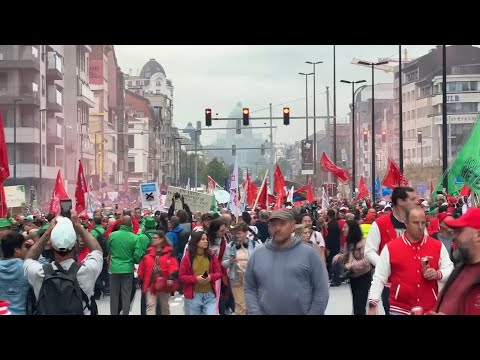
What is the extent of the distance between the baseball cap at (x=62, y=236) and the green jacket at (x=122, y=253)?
8.01 m

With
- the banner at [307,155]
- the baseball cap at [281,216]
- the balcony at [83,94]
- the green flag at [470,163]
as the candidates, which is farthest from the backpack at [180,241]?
the balcony at [83,94]

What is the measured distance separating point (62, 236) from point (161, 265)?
667 cm

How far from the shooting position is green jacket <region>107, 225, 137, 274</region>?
16.1 meters

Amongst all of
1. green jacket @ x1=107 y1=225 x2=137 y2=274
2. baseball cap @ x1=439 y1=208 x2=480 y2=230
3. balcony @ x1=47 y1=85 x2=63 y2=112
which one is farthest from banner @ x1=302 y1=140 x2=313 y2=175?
baseball cap @ x1=439 y1=208 x2=480 y2=230

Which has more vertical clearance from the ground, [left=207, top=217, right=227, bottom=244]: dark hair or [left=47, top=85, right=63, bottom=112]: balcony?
[left=47, top=85, right=63, bottom=112]: balcony

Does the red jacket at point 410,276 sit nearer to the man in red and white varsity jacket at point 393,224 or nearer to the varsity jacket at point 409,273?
the varsity jacket at point 409,273

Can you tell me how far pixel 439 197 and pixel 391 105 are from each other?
5320 inches

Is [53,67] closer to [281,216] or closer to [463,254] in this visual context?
[281,216]

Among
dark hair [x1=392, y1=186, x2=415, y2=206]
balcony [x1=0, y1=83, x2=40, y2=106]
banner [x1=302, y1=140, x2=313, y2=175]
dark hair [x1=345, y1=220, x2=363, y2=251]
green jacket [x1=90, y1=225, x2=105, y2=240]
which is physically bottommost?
green jacket [x1=90, y1=225, x2=105, y2=240]

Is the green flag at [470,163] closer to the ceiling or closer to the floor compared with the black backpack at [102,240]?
closer to the ceiling

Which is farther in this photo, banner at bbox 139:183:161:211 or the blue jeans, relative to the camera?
banner at bbox 139:183:161:211

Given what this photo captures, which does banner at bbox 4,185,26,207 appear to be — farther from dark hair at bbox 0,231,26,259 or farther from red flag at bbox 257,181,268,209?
dark hair at bbox 0,231,26,259

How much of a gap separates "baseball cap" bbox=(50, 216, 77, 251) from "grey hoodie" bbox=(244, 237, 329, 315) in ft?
4.07

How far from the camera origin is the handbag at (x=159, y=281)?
14.7 meters
